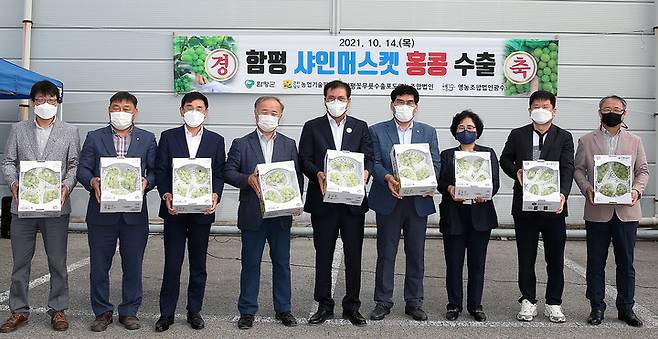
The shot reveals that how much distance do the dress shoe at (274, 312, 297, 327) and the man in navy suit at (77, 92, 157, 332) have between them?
41.6 inches

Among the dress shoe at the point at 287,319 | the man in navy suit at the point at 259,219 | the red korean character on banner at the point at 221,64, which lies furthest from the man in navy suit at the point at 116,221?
the red korean character on banner at the point at 221,64

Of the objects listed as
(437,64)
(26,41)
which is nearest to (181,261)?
(437,64)

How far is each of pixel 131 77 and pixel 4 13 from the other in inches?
89.6

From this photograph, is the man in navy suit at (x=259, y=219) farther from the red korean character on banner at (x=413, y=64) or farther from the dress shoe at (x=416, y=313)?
the red korean character on banner at (x=413, y=64)

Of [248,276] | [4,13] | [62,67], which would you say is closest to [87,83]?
[62,67]

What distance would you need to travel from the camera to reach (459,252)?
15.9ft

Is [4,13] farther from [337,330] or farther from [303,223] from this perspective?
[337,330]

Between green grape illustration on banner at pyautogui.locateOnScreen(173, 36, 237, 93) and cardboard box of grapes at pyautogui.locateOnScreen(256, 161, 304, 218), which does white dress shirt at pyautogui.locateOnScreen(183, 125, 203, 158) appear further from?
green grape illustration on banner at pyautogui.locateOnScreen(173, 36, 237, 93)

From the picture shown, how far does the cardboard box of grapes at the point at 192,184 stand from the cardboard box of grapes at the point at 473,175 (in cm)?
185

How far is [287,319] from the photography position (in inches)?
182

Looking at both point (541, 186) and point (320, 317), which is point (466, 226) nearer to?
point (541, 186)

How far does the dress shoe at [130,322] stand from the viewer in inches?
176

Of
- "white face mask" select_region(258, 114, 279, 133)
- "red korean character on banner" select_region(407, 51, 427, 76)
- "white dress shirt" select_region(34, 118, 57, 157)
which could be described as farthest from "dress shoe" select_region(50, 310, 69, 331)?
"red korean character on banner" select_region(407, 51, 427, 76)

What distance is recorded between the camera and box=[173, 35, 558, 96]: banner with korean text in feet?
30.6
